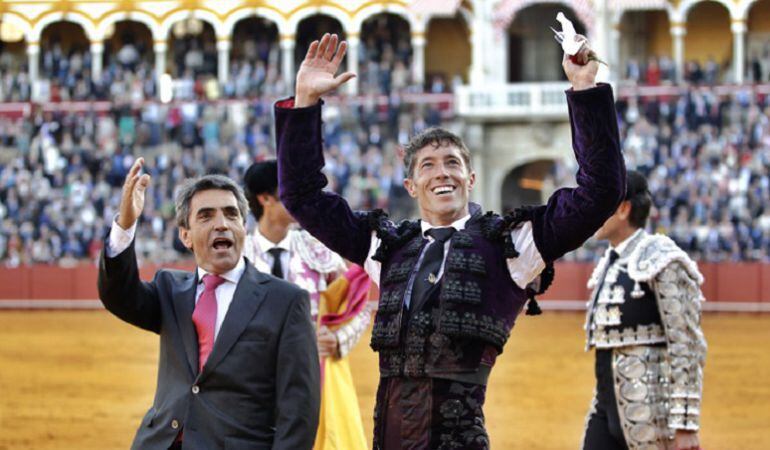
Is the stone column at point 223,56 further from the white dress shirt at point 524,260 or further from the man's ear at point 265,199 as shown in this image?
the white dress shirt at point 524,260

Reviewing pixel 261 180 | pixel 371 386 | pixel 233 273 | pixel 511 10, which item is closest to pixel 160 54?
pixel 511 10

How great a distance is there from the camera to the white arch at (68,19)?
3077cm

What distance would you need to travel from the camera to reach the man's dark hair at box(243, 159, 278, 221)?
5398 mm

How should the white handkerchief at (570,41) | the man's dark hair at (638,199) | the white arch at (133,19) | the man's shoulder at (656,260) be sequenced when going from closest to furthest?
the white handkerchief at (570,41)
the man's shoulder at (656,260)
the man's dark hair at (638,199)
the white arch at (133,19)

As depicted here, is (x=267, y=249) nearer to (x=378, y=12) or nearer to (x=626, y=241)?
(x=626, y=241)

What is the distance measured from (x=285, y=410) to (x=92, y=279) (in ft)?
62.2

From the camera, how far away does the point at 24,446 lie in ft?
27.6

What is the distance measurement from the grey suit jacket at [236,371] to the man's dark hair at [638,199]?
1.53m

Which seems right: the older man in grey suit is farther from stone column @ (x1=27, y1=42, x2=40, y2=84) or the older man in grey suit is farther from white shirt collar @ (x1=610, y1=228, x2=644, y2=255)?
stone column @ (x1=27, y1=42, x2=40, y2=84)

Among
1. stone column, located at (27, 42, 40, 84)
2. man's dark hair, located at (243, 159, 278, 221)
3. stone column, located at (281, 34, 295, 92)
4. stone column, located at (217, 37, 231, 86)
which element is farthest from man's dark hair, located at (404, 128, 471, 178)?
stone column, located at (27, 42, 40, 84)

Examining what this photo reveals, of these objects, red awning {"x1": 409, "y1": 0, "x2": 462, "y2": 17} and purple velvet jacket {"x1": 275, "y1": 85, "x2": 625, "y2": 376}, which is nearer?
purple velvet jacket {"x1": 275, "y1": 85, "x2": 625, "y2": 376}

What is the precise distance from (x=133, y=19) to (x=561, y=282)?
13835 millimetres

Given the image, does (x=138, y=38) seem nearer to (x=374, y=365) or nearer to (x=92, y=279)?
(x=92, y=279)

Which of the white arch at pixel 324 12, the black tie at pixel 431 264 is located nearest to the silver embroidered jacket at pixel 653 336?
the black tie at pixel 431 264
